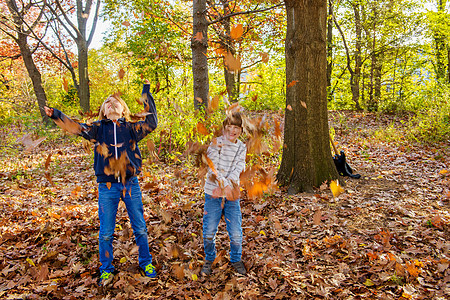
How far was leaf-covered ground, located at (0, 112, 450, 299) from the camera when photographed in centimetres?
275

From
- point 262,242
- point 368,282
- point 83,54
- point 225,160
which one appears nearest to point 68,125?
point 225,160

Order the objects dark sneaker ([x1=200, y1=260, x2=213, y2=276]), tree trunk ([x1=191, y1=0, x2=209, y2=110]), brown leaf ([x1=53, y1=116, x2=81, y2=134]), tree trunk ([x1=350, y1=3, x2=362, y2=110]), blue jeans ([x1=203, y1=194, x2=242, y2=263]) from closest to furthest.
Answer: brown leaf ([x1=53, y1=116, x2=81, y2=134]) < blue jeans ([x1=203, y1=194, x2=242, y2=263]) < dark sneaker ([x1=200, y1=260, x2=213, y2=276]) < tree trunk ([x1=191, y1=0, x2=209, y2=110]) < tree trunk ([x1=350, y1=3, x2=362, y2=110])

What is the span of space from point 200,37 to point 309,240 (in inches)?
209

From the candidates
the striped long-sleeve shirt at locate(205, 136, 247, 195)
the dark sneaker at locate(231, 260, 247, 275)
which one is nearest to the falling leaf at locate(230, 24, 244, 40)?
the striped long-sleeve shirt at locate(205, 136, 247, 195)

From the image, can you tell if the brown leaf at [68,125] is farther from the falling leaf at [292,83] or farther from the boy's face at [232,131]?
the falling leaf at [292,83]

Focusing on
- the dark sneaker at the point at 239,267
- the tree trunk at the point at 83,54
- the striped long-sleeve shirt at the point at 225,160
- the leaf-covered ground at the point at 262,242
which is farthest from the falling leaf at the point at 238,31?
the tree trunk at the point at 83,54

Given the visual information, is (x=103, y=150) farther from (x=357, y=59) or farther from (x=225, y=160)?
(x=357, y=59)

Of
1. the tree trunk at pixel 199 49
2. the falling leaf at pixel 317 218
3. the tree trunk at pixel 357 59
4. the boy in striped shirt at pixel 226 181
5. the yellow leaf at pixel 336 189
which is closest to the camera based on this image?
the boy in striped shirt at pixel 226 181

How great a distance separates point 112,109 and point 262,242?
90.8 inches

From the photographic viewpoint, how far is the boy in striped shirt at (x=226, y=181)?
2781 millimetres

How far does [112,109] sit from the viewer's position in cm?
285

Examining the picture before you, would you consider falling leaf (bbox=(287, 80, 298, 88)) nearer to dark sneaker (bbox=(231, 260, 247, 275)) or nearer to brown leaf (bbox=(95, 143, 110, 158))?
dark sneaker (bbox=(231, 260, 247, 275))

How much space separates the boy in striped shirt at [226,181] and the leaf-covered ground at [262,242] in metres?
0.42

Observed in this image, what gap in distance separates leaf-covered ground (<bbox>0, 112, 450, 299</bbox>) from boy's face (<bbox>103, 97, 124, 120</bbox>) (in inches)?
38.3
